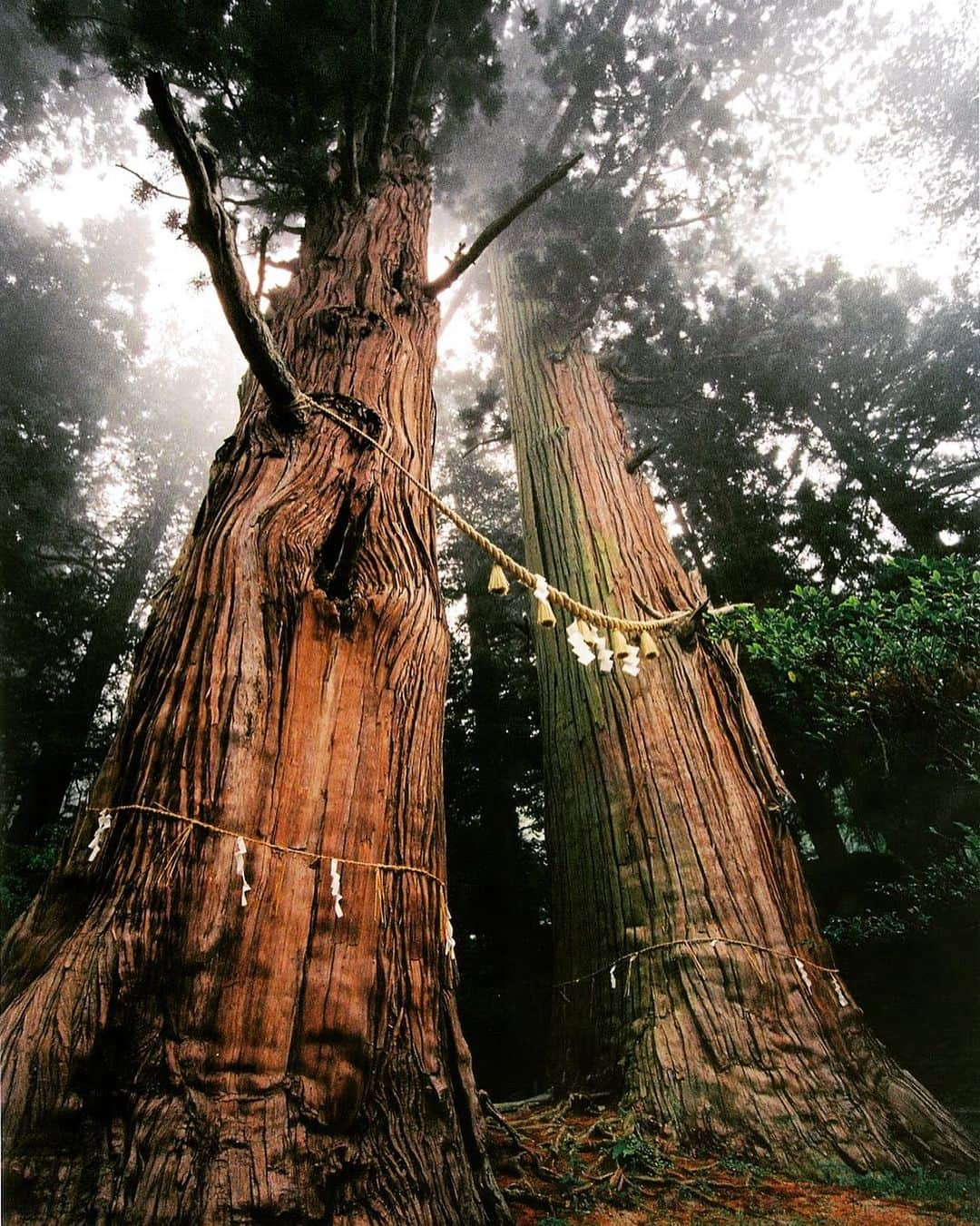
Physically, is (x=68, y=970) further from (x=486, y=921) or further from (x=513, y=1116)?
(x=486, y=921)

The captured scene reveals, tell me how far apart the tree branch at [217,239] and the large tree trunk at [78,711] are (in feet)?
23.0

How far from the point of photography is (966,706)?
7.77ft

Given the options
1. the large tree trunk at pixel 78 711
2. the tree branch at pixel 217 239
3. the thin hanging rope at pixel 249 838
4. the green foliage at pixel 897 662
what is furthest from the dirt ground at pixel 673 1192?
the large tree trunk at pixel 78 711

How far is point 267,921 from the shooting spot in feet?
4.13

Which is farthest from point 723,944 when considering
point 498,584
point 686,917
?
point 498,584

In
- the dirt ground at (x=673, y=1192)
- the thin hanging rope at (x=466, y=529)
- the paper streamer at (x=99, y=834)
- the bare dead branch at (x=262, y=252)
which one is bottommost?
the dirt ground at (x=673, y=1192)

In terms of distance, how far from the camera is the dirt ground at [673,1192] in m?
1.62

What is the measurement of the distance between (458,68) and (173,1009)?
6.29m

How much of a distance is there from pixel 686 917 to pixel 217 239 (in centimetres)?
291

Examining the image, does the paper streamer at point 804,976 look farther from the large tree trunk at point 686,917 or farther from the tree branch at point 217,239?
the tree branch at point 217,239

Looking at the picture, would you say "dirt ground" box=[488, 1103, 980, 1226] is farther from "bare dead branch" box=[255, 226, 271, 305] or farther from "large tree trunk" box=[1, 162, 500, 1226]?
"bare dead branch" box=[255, 226, 271, 305]

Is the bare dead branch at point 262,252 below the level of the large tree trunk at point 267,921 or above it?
above

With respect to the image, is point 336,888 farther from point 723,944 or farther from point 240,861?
point 723,944

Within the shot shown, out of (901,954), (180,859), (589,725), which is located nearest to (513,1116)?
(589,725)
